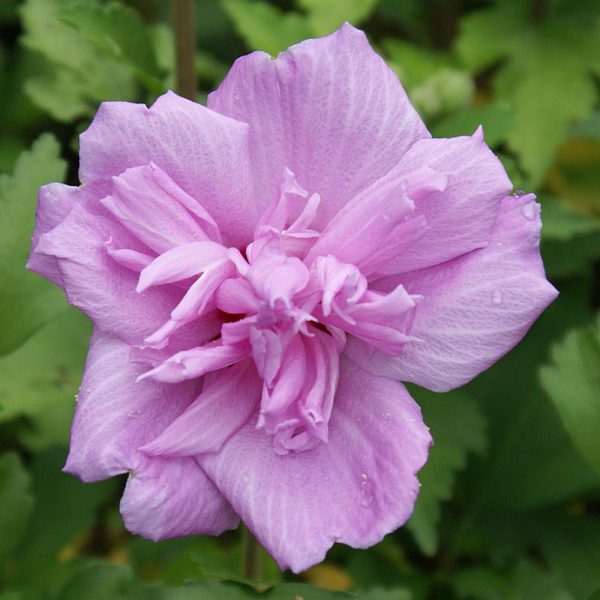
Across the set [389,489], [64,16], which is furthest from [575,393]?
[64,16]

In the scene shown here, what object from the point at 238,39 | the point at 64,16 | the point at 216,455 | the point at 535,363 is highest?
the point at 64,16

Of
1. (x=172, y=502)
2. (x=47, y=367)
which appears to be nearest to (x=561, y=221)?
(x=47, y=367)

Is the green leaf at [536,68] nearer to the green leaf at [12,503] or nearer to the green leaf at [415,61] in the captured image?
the green leaf at [415,61]

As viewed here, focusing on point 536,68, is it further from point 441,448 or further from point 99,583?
point 99,583

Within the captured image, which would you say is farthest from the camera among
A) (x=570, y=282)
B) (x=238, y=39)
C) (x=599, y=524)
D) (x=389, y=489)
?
(x=238, y=39)

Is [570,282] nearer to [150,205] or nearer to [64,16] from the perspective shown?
[64,16]
